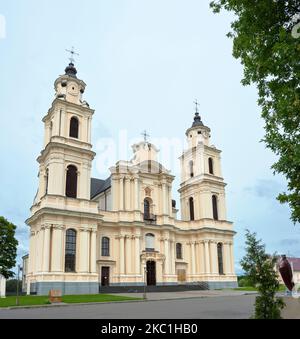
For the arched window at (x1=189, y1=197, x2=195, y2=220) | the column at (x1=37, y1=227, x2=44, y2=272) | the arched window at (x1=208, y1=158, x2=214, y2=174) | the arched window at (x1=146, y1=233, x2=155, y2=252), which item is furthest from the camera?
the arched window at (x1=208, y1=158, x2=214, y2=174)

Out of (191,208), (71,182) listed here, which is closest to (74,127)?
(71,182)

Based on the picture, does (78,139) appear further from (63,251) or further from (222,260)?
(222,260)

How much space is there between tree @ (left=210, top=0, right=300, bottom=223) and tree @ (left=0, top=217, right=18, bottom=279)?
37.3 metres

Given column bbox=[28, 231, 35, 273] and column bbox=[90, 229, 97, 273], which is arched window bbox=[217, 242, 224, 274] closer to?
column bbox=[90, 229, 97, 273]

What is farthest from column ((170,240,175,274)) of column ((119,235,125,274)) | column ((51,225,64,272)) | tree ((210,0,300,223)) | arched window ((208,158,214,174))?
tree ((210,0,300,223))

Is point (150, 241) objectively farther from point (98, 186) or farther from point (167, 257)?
point (98, 186)

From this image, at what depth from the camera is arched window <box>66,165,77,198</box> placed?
136 ft

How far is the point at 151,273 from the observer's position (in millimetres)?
47125

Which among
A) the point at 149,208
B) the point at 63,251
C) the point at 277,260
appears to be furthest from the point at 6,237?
the point at 277,260

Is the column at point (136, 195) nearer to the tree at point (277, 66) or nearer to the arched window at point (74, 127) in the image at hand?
the arched window at point (74, 127)

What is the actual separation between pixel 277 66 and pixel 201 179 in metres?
44.0

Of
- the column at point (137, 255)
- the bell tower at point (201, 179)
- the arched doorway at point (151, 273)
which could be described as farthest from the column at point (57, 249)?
the bell tower at point (201, 179)

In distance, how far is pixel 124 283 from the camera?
145 feet
